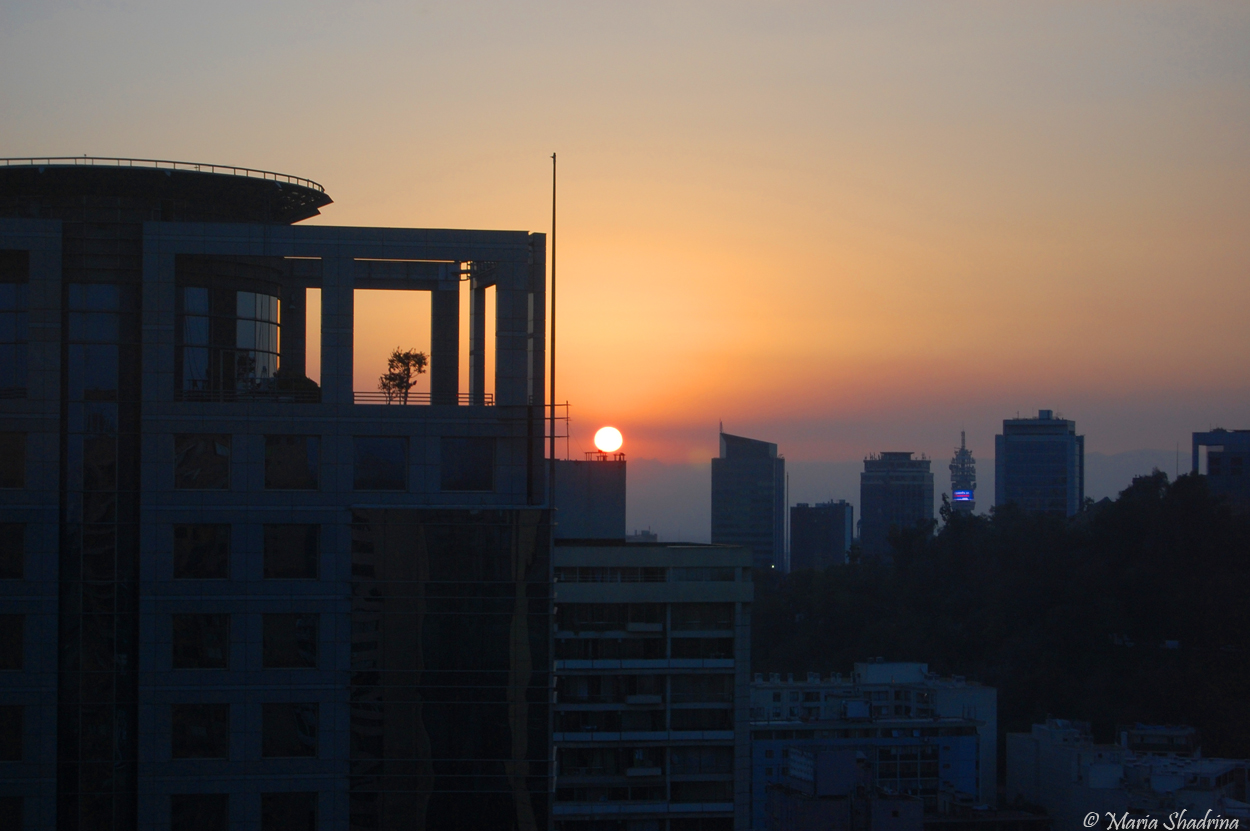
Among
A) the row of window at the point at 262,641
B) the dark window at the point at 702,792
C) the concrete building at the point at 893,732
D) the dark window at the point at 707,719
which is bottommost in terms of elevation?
the concrete building at the point at 893,732

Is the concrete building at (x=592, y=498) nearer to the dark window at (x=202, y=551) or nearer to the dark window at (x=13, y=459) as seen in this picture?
the dark window at (x=202, y=551)

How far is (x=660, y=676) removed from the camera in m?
33.0

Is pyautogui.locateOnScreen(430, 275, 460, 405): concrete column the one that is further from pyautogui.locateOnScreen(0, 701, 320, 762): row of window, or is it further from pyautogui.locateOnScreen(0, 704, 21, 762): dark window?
pyautogui.locateOnScreen(0, 704, 21, 762): dark window

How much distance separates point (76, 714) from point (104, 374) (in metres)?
5.08

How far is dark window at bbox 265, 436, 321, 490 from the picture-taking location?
59.2 ft

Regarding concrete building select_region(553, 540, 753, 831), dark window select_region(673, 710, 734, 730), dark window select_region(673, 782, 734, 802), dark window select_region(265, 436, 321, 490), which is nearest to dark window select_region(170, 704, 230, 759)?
dark window select_region(265, 436, 321, 490)

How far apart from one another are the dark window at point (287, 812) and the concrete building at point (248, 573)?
0.03 m

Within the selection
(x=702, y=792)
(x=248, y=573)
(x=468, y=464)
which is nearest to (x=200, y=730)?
(x=248, y=573)

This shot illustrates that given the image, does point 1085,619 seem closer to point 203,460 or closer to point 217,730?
point 217,730

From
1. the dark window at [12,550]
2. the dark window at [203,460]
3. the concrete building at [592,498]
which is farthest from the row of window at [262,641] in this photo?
the concrete building at [592,498]

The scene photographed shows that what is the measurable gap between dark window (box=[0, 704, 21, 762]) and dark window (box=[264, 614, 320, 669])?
370 cm

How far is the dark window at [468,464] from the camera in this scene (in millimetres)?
18328

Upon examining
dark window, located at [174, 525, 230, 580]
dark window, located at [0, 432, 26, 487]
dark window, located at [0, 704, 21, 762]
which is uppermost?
dark window, located at [0, 432, 26, 487]

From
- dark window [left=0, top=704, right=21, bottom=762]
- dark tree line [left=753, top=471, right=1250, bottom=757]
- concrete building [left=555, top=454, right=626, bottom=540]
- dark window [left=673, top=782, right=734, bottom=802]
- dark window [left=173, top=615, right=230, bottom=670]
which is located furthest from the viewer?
dark tree line [left=753, top=471, right=1250, bottom=757]
